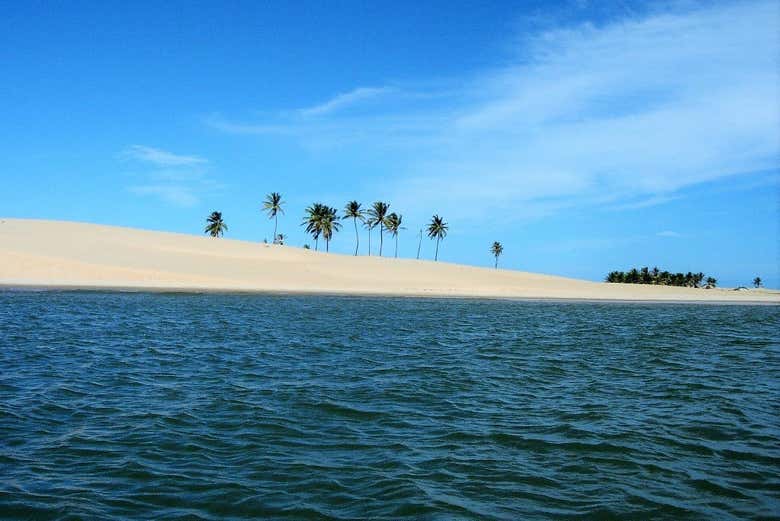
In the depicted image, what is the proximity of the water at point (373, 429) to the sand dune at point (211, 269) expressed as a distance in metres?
36.6

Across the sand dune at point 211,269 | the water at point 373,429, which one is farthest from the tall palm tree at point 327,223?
the water at point 373,429

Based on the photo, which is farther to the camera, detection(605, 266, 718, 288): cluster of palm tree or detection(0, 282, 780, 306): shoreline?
detection(605, 266, 718, 288): cluster of palm tree

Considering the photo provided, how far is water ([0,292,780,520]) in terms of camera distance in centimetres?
773

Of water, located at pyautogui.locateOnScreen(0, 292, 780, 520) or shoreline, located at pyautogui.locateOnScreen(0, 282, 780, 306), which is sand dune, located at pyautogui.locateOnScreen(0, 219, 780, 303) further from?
water, located at pyautogui.locateOnScreen(0, 292, 780, 520)

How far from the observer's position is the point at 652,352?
77.8 feet

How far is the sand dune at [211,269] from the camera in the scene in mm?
57844

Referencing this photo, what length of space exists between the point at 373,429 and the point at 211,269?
62.7 meters

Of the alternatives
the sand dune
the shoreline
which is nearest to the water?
the shoreline

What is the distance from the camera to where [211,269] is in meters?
70.4

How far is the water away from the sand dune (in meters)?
36.6

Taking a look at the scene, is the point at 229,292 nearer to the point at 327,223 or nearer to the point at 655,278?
the point at 327,223

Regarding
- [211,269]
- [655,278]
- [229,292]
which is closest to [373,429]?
[229,292]

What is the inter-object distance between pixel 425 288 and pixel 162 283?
1205 inches

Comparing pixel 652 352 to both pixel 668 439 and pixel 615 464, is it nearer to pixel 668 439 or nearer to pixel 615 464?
pixel 668 439
